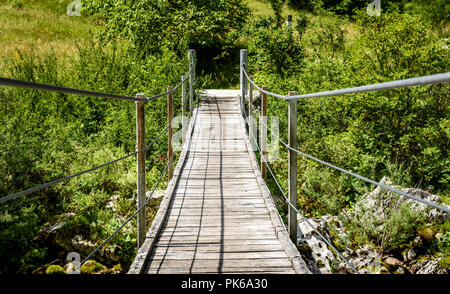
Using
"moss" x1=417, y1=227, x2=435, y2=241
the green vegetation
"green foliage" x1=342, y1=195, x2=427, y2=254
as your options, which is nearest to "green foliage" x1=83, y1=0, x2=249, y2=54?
the green vegetation

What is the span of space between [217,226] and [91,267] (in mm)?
1617

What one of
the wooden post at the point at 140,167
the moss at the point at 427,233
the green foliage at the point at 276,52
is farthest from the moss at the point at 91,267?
the green foliage at the point at 276,52

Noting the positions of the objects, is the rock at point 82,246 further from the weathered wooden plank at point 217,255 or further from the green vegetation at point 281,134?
the weathered wooden plank at point 217,255

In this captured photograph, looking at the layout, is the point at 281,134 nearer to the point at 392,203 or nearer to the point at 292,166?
the point at 392,203

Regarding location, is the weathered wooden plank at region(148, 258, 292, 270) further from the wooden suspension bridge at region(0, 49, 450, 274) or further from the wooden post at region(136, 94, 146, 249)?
the wooden post at region(136, 94, 146, 249)

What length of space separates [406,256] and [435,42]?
433 centimetres

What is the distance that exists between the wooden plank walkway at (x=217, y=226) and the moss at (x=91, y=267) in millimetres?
1101

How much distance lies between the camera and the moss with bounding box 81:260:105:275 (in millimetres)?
3635

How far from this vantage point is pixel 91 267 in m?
3.71

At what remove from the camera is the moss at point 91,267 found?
11.9ft

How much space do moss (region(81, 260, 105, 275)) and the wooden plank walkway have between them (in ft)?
3.61

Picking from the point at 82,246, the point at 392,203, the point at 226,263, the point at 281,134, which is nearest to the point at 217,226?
the point at 226,263
